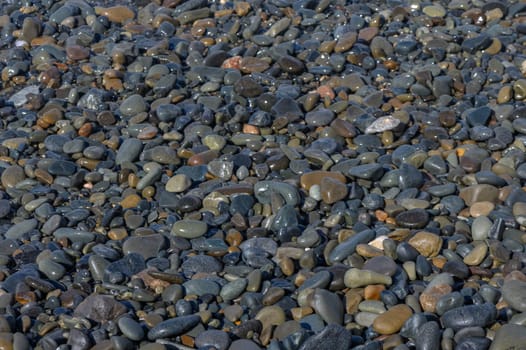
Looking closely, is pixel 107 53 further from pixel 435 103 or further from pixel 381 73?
pixel 435 103

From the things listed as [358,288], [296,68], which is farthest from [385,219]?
[296,68]

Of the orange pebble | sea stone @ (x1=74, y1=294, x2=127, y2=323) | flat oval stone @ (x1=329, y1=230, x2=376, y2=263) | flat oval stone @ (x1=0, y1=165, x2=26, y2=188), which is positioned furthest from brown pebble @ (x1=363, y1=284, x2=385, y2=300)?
the orange pebble

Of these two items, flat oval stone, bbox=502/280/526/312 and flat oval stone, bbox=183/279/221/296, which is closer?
flat oval stone, bbox=502/280/526/312

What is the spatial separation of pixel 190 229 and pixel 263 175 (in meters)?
0.67

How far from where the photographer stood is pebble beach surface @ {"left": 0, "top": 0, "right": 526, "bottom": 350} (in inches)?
141

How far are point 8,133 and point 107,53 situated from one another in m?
1.23

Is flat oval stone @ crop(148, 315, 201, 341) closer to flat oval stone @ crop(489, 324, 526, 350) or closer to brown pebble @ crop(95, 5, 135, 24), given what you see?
flat oval stone @ crop(489, 324, 526, 350)

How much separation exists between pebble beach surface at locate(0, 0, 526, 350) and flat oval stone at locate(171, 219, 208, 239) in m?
0.02

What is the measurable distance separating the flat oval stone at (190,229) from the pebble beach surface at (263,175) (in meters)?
0.02

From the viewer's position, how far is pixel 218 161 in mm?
4777

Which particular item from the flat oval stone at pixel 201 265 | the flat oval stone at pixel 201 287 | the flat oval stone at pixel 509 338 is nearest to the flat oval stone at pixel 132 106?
the flat oval stone at pixel 201 265

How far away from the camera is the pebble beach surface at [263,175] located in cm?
357

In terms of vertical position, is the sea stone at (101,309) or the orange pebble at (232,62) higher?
the orange pebble at (232,62)

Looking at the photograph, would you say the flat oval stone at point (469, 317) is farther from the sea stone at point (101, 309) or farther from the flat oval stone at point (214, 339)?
the sea stone at point (101, 309)
